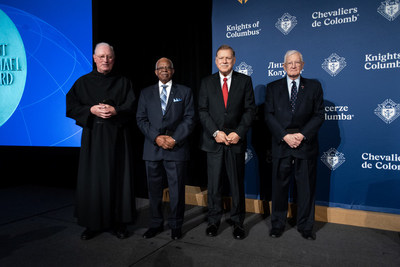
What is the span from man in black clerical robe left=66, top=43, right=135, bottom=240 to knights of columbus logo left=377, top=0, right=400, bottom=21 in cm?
268

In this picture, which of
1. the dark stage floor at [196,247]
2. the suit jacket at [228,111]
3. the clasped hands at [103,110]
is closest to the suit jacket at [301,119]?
the suit jacket at [228,111]

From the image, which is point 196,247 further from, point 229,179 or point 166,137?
point 166,137

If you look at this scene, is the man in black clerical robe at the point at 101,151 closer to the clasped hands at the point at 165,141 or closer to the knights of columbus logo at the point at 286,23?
the clasped hands at the point at 165,141

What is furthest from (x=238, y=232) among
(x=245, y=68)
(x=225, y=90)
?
(x=245, y=68)

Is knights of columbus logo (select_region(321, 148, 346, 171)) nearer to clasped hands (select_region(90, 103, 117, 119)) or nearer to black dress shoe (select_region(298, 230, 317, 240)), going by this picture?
black dress shoe (select_region(298, 230, 317, 240))

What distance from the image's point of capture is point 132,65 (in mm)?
4074

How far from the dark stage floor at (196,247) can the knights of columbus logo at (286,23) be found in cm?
219

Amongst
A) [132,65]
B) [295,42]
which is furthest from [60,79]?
[295,42]

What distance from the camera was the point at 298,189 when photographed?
2.58m

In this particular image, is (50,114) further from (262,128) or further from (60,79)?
(262,128)

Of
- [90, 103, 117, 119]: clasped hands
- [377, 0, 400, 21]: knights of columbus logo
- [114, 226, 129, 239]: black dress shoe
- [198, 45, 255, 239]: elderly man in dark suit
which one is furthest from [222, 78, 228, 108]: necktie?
[377, 0, 400, 21]: knights of columbus logo

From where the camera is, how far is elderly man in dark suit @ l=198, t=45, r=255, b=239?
2518 millimetres

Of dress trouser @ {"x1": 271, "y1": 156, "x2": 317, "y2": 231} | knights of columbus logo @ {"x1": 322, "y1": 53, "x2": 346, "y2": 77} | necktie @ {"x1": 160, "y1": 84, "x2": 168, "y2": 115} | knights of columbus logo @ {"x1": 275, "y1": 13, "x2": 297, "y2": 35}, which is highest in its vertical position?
knights of columbus logo @ {"x1": 275, "y1": 13, "x2": 297, "y2": 35}

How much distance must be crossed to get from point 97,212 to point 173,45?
2.67 meters
